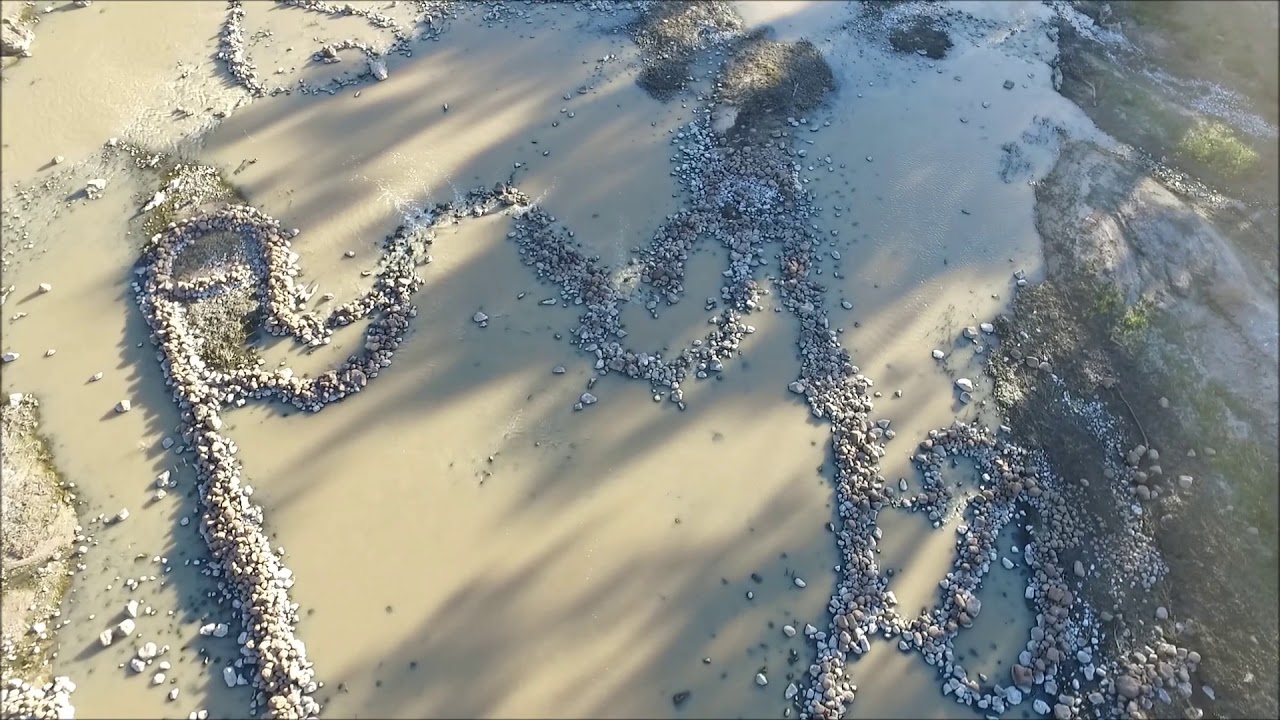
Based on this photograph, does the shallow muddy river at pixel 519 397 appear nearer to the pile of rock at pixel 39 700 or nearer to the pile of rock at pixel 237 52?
the pile of rock at pixel 39 700

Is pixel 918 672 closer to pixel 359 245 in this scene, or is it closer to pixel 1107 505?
pixel 1107 505

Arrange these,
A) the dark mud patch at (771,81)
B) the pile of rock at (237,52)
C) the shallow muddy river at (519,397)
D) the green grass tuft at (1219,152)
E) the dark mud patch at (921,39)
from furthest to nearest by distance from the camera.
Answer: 1. the dark mud patch at (921,39)
2. the dark mud patch at (771,81)
3. the pile of rock at (237,52)
4. the green grass tuft at (1219,152)
5. the shallow muddy river at (519,397)

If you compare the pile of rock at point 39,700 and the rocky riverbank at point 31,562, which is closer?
the pile of rock at point 39,700

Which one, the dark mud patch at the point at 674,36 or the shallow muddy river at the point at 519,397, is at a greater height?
the dark mud patch at the point at 674,36

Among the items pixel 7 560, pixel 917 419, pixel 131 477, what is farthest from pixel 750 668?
pixel 7 560

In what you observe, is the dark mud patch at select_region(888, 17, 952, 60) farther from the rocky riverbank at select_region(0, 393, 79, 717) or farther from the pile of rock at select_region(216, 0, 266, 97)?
the rocky riverbank at select_region(0, 393, 79, 717)

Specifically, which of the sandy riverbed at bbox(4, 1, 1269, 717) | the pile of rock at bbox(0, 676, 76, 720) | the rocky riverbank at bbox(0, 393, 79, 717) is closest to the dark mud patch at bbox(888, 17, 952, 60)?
the sandy riverbed at bbox(4, 1, 1269, 717)

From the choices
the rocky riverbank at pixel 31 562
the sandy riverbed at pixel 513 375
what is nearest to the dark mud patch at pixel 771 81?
the sandy riverbed at pixel 513 375
